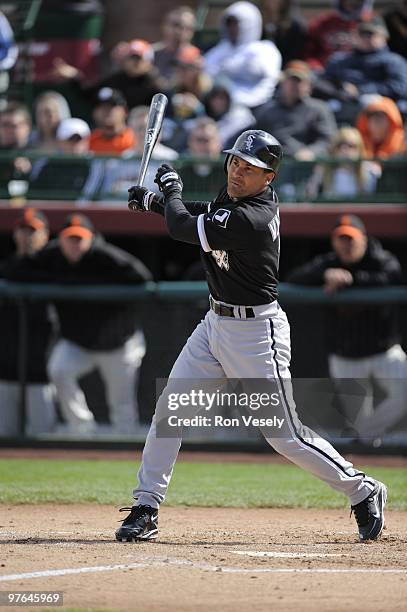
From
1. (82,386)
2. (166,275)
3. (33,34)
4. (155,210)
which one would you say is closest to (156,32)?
(33,34)

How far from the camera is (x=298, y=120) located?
11891mm

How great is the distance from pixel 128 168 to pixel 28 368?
7.71 ft

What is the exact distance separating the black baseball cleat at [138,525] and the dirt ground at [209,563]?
7cm

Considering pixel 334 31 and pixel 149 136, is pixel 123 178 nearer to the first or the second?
pixel 334 31

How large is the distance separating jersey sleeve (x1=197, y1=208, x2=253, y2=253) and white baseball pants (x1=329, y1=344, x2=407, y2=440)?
407cm

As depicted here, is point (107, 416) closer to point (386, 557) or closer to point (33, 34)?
point (386, 557)

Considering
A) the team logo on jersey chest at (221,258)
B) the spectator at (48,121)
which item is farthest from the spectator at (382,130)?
the team logo on jersey chest at (221,258)

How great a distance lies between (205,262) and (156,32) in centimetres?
1025

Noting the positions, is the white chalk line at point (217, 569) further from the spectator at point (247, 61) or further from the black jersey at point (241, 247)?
the spectator at point (247, 61)

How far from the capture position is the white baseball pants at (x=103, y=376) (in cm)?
997

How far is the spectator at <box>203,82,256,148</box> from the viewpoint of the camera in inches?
477

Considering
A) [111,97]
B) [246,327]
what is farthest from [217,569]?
[111,97]

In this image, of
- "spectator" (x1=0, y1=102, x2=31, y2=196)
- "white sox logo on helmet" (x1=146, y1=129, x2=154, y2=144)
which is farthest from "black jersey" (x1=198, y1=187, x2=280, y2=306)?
"spectator" (x1=0, y1=102, x2=31, y2=196)

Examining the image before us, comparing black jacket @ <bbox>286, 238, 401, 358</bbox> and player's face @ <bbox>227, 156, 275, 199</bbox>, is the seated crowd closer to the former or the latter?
black jacket @ <bbox>286, 238, 401, 358</bbox>
